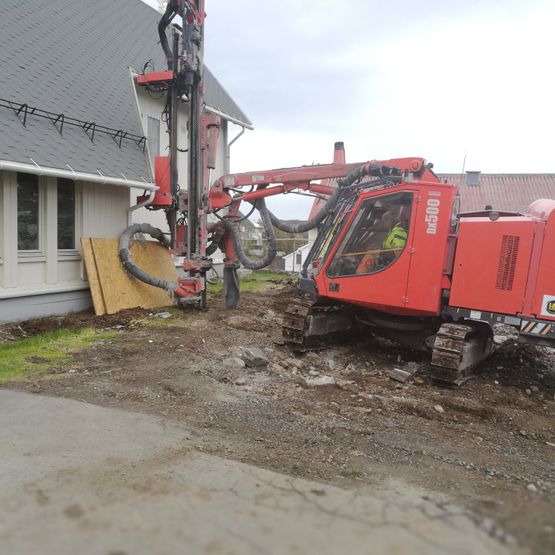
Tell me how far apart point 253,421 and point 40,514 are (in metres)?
2.21

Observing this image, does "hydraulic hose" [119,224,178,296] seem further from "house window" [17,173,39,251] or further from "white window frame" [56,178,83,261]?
"house window" [17,173,39,251]

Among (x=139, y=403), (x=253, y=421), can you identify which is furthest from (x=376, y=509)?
(x=139, y=403)

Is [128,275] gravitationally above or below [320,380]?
above

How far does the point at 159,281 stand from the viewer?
35.0 feet

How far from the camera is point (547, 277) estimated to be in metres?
6.24

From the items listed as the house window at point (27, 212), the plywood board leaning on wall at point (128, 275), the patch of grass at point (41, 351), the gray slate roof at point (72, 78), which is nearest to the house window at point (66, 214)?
the plywood board leaning on wall at point (128, 275)

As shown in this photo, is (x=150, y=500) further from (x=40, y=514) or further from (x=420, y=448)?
(x=420, y=448)

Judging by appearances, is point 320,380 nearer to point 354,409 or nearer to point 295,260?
point 354,409

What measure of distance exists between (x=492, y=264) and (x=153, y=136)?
1065cm

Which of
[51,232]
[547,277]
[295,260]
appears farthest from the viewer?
[295,260]

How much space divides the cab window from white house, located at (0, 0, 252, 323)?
17.3 ft

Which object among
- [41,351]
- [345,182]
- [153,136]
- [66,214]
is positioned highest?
[153,136]

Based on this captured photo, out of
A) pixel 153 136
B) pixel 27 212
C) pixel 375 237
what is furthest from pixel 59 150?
pixel 375 237

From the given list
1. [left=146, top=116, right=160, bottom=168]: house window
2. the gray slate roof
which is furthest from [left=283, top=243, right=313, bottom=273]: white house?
the gray slate roof
